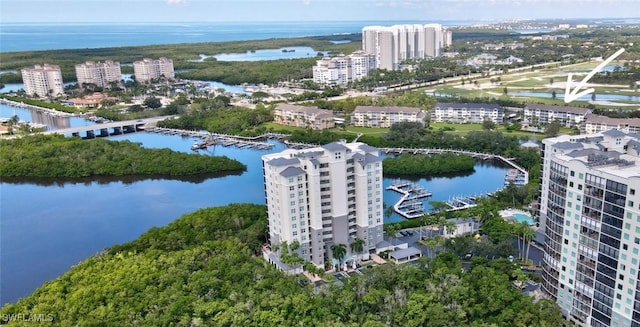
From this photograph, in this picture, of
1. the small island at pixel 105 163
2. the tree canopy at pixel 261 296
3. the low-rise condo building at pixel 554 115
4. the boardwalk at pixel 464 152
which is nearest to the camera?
the tree canopy at pixel 261 296

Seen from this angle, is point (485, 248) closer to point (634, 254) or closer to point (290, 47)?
point (634, 254)

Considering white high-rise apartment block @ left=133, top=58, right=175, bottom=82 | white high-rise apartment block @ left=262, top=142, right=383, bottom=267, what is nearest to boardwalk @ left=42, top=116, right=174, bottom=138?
white high-rise apartment block @ left=133, top=58, right=175, bottom=82

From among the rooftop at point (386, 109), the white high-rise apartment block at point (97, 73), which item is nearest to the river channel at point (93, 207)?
the rooftop at point (386, 109)

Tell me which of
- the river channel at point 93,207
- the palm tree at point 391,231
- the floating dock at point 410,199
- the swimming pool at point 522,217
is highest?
the palm tree at point 391,231

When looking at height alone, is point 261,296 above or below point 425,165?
above

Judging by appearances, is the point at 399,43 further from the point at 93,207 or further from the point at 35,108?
the point at 93,207

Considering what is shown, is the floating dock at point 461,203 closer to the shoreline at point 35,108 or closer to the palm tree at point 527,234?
the palm tree at point 527,234

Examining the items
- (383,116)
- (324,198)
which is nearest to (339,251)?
(324,198)
